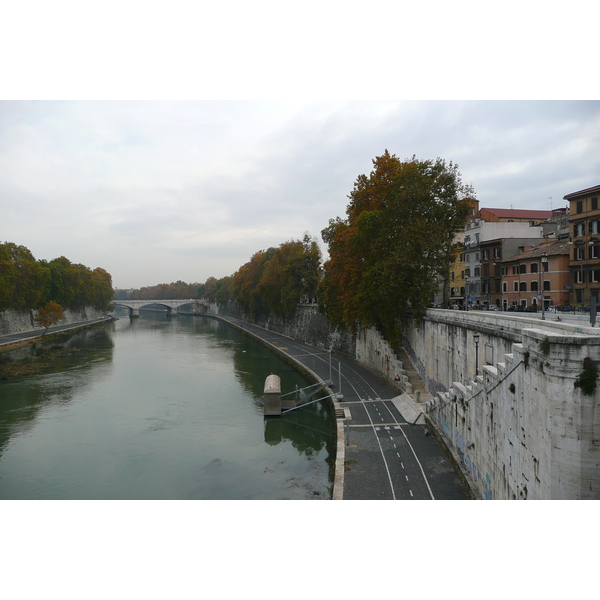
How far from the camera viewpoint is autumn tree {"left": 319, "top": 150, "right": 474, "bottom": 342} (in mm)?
27500

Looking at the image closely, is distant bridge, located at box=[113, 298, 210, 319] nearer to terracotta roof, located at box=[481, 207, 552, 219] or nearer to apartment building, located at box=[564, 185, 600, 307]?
terracotta roof, located at box=[481, 207, 552, 219]

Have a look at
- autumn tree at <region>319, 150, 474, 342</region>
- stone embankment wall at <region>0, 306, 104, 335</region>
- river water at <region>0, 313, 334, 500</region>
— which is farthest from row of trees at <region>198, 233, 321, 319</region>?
stone embankment wall at <region>0, 306, 104, 335</region>

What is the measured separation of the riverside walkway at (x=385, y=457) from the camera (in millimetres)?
15688

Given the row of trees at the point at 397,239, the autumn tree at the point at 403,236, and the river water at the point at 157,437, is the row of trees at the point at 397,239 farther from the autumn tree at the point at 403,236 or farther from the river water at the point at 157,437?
the river water at the point at 157,437

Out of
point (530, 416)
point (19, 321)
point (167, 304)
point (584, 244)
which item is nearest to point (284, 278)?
point (584, 244)

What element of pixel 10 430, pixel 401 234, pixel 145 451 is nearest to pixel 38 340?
pixel 10 430

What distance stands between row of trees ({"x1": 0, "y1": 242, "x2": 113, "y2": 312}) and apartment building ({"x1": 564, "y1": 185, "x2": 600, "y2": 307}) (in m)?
56.5

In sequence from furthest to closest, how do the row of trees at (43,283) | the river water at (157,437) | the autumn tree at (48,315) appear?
the autumn tree at (48,315) < the row of trees at (43,283) < the river water at (157,437)

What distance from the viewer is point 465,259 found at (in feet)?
157

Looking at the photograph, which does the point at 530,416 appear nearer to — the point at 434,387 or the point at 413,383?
the point at 434,387

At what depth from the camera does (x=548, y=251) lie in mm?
36594

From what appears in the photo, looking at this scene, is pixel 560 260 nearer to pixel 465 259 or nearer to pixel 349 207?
pixel 465 259

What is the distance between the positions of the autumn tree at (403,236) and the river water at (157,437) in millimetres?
9032

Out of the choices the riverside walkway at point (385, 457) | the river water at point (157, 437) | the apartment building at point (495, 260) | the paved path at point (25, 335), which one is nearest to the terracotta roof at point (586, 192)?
the apartment building at point (495, 260)
